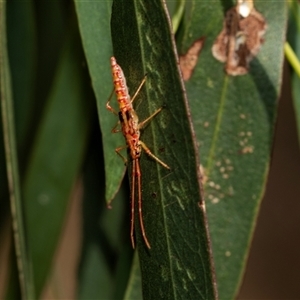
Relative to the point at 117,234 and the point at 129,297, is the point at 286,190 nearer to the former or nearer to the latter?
the point at 117,234

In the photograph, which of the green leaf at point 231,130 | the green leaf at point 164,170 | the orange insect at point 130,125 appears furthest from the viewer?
the green leaf at point 231,130

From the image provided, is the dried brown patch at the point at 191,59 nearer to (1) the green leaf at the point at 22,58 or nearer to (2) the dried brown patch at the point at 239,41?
(2) the dried brown patch at the point at 239,41

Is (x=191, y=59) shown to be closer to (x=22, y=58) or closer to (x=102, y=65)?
(x=102, y=65)

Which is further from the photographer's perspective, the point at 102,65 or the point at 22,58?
the point at 22,58

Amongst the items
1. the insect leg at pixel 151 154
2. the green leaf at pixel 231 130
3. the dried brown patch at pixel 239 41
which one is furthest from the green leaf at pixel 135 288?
the dried brown patch at pixel 239 41

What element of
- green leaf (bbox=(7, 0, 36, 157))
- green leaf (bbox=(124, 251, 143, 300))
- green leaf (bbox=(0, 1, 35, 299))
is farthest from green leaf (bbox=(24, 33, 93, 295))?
green leaf (bbox=(124, 251, 143, 300))

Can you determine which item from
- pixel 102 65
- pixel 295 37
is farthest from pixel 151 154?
pixel 295 37
